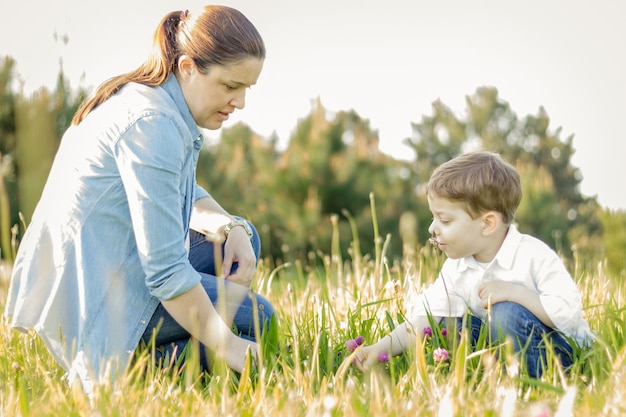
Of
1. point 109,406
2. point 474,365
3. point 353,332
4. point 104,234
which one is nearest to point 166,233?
point 104,234

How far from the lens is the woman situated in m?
2.28

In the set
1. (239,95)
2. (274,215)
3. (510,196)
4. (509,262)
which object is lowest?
(274,215)

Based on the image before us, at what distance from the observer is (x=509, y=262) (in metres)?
2.56

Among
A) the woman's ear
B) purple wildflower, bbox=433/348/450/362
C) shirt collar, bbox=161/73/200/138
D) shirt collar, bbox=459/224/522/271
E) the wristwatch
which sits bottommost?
purple wildflower, bbox=433/348/450/362

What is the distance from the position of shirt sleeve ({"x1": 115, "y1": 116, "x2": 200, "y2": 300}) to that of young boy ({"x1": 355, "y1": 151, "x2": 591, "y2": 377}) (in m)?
0.64

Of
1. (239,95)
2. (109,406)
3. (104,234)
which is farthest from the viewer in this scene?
(239,95)

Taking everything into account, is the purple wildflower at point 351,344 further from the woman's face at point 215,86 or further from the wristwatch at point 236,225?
the woman's face at point 215,86

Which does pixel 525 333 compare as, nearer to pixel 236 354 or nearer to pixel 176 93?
pixel 236 354

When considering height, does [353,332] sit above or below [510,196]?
below

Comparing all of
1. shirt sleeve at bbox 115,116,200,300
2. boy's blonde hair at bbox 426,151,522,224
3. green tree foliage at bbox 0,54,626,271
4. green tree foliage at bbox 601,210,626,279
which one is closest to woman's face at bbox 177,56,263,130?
shirt sleeve at bbox 115,116,200,300

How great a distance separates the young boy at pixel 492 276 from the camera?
7.98ft

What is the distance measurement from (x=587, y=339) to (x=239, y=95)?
4.67 ft

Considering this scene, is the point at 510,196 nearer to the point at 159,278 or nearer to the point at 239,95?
the point at 239,95

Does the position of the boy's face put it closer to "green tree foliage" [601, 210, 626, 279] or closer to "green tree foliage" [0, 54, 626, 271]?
"green tree foliage" [0, 54, 626, 271]
